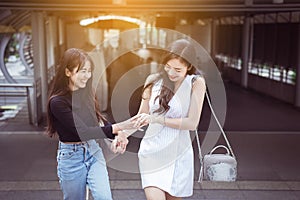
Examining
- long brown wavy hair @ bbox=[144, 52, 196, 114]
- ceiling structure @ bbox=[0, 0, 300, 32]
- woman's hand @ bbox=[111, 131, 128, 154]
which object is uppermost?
ceiling structure @ bbox=[0, 0, 300, 32]

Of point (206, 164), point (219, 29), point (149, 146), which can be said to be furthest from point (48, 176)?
point (219, 29)

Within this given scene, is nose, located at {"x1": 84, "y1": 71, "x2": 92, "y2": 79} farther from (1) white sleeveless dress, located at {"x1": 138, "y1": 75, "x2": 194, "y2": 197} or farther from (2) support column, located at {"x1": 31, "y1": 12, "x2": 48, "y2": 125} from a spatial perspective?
(2) support column, located at {"x1": 31, "y1": 12, "x2": 48, "y2": 125}

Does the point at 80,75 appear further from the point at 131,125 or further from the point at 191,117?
the point at 191,117

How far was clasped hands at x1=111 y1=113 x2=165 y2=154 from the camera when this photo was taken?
2.81 metres

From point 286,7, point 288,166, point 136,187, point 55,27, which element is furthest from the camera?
point 55,27

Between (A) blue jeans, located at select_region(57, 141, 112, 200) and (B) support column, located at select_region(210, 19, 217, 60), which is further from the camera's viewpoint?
(B) support column, located at select_region(210, 19, 217, 60)

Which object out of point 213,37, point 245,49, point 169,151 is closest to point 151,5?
point 169,151

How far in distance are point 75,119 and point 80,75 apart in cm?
28

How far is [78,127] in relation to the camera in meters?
2.83

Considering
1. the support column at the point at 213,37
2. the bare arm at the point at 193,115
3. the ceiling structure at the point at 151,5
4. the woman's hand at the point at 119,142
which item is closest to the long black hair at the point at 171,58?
the bare arm at the point at 193,115

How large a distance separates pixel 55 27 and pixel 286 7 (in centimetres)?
984

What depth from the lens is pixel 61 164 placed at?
9.76 feet

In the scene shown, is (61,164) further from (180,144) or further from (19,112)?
(19,112)

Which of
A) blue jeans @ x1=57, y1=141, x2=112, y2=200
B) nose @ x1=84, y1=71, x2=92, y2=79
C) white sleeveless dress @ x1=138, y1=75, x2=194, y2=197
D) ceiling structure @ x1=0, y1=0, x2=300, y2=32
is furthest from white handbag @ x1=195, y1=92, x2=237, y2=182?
ceiling structure @ x1=0, y1=0, x2=300, y2=32
